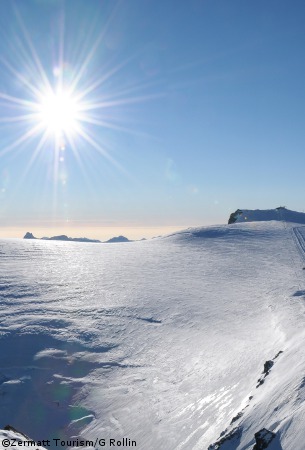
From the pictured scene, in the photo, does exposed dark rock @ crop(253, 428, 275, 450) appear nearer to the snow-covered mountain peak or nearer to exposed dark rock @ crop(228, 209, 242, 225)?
the snow-covered mountain peak

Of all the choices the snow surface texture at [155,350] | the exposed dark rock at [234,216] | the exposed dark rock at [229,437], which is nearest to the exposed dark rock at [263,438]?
the snow surface texture at [155,350]

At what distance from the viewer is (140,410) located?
18.8m

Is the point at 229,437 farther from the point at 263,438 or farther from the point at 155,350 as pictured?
the point at 155,350

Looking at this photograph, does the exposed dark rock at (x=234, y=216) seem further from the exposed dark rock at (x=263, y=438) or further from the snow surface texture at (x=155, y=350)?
the exposed dark rock at (x=263, y=438)

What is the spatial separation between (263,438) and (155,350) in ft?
51.7

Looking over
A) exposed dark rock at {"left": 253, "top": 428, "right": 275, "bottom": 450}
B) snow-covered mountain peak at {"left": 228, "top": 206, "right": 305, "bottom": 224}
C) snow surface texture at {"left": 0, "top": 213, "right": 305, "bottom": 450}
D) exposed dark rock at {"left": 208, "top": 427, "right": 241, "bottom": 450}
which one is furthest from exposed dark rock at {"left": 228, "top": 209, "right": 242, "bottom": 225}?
exposed dark rock at {"left": 253, "top": 428, "right": 275, "bottom": 450}

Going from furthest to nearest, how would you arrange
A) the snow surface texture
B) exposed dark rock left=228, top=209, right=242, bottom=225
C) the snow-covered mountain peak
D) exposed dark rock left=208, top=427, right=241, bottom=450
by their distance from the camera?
exposed dark rock left=228, top=209, right=242, bottom=225 < the snow-covered mountain peak < the snow surface texture < exposed dark rock left=208, top=427, right=241, bottom=450

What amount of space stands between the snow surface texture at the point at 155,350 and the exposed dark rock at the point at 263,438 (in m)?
0.16

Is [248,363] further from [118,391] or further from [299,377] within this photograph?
[299,377]

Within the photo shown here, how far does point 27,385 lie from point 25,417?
89.7 inches

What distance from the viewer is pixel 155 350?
2447 centimetres

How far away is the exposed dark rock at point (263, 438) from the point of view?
909 cm

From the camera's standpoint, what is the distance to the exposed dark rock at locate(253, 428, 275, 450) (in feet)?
29.8

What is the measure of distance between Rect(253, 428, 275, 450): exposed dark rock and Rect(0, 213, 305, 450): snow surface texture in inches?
6.2
